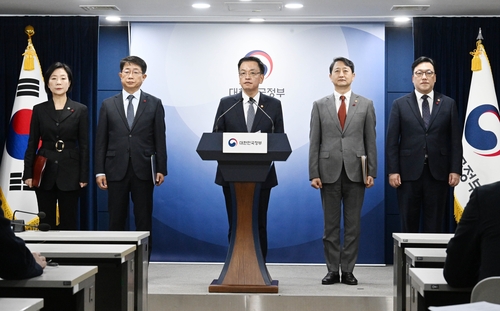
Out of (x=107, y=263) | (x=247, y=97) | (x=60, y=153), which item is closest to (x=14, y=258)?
(x=107, y=263)

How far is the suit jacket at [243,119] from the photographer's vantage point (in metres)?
5.02

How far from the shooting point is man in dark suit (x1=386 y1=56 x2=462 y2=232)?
5.32 metres

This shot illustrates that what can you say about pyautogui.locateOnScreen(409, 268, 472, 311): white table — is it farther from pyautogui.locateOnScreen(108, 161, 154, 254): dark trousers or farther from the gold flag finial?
the gold flag finial

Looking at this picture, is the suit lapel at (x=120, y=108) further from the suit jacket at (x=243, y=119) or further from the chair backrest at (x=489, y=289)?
the chair backrest at (x=489, y=289)

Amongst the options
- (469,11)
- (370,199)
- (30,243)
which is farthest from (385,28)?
(30,243)

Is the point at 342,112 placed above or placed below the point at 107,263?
above

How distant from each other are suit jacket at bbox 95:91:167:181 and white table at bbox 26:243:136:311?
6.27ft

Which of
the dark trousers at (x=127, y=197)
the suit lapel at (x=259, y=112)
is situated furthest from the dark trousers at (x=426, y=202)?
the dark trousers at (x=127, y=197)

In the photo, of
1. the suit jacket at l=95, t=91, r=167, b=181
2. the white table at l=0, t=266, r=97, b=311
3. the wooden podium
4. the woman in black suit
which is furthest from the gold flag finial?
the white table at l=0, t=266, r=97, b=311

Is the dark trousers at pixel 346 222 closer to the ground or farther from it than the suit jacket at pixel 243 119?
closer to the ground

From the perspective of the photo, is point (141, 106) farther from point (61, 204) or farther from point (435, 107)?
point (435, 107)

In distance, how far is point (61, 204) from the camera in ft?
17.7

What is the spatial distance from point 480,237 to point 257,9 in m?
4.59

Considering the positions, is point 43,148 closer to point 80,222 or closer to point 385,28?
point 80,222
